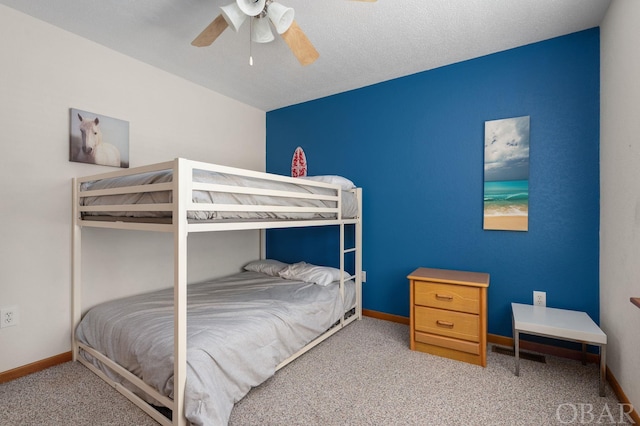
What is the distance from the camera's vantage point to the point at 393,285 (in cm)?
283

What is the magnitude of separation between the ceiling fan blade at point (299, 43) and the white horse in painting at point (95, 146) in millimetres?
1594

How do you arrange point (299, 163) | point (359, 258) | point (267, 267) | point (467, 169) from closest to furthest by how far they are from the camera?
point (467, 169) → point (359, 258) → point (267, 267) → point (299, 163)

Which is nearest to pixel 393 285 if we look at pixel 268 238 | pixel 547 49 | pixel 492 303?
pixel 492 303

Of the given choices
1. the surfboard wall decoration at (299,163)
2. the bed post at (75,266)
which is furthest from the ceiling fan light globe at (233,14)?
the surfboard wall decoration at (299,163)

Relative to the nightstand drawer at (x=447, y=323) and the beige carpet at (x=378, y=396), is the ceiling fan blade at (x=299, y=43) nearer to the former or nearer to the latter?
the nightstand drawer at (x=447, y=323)

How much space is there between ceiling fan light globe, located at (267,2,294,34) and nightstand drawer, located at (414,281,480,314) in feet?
6.32

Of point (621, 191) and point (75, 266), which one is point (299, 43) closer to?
point (621, 191)

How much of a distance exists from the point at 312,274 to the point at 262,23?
1975mm

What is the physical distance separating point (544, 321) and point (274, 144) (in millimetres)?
3099

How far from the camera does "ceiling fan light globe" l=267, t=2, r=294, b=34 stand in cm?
157

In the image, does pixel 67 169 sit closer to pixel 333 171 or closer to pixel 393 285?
pixel 333 171

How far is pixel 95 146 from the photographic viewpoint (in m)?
2.21

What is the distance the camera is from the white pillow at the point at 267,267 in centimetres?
304
